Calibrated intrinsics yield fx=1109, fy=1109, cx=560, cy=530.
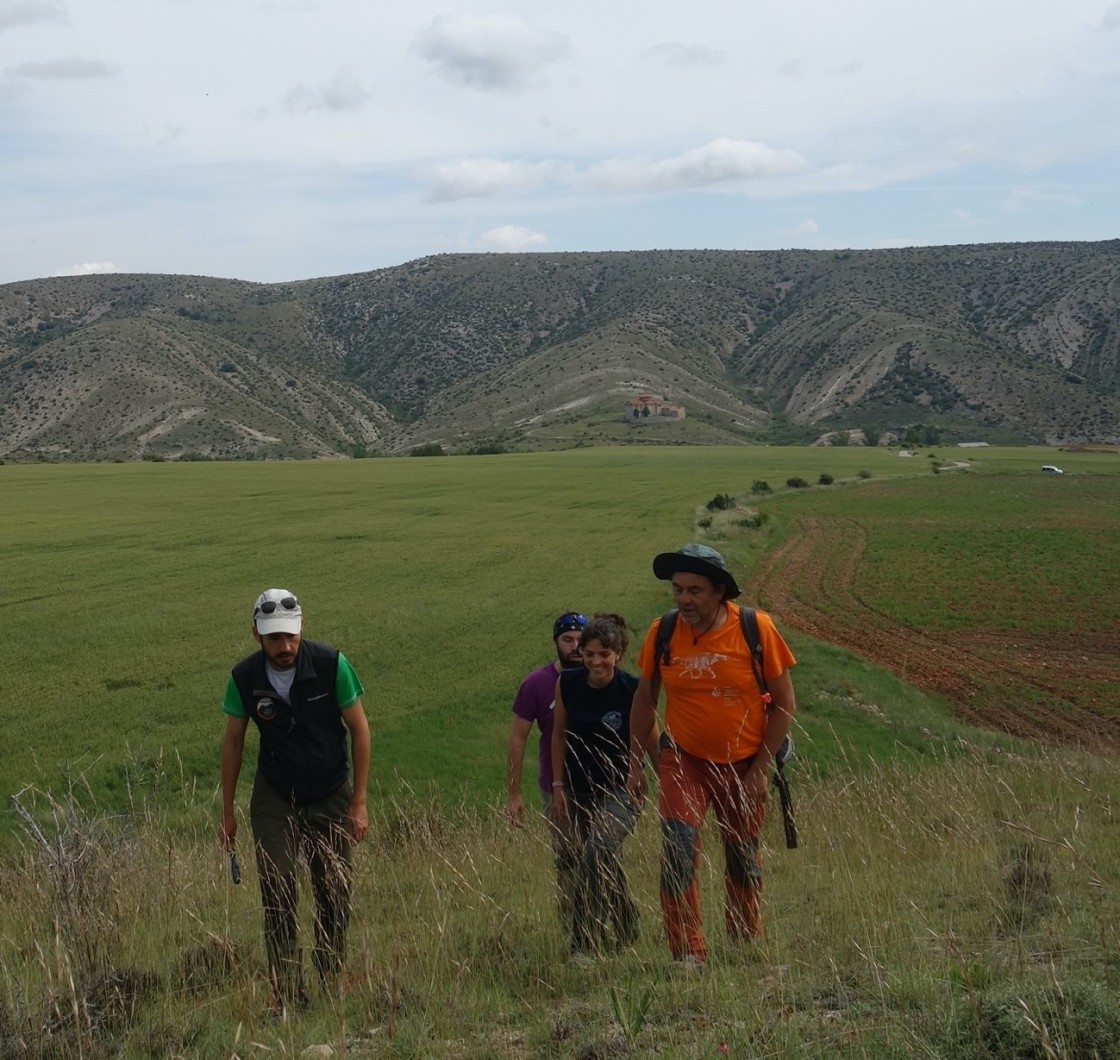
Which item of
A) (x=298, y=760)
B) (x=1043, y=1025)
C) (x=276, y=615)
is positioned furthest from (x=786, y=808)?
Result: (x=276, y=615)

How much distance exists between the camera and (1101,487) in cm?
6406

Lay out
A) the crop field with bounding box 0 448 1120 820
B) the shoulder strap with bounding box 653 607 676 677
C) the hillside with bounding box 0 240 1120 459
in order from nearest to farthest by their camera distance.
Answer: the shoulder strap with bounding box 653 607 676 677, the crop field with bounding box 0 448 1120 820, the hillside with bounding box 0 240 1120 459

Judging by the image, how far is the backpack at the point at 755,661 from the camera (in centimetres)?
561

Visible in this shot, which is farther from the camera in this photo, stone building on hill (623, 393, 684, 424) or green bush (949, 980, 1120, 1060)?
stone building on hill (623, 393, 684, 424)

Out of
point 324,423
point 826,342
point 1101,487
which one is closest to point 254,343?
A: point 324,423

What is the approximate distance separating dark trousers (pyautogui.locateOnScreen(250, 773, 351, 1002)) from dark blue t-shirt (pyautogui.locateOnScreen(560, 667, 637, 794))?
4.32 ft

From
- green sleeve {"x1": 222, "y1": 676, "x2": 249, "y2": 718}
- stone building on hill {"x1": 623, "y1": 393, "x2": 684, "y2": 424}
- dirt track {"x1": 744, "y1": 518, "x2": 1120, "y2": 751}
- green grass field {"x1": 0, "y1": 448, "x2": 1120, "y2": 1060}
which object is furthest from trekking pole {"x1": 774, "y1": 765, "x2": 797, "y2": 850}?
stone building on hill {"x1": 623, "y1": 393, "x2": 684, "y2": 424}

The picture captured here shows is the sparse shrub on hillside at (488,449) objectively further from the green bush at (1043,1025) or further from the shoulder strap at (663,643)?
the green bush at (1043,1025)

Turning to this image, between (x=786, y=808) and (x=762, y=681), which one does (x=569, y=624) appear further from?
(x=786, y=808)

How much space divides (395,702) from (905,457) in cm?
8470

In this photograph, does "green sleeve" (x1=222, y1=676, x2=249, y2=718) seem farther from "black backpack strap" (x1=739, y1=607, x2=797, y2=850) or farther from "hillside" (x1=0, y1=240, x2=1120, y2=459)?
"hillside" (x1=0, y1=240, x2=1120, y2=459)

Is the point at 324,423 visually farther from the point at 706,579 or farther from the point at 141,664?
the point at 706,579

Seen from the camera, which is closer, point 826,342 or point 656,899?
point 656,899

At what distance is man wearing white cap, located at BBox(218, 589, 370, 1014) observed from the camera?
5484mm
